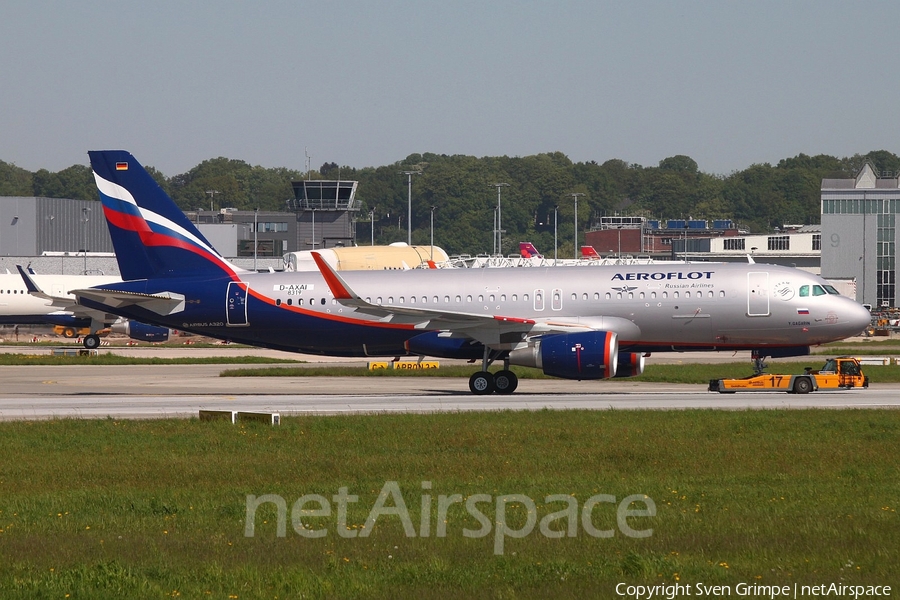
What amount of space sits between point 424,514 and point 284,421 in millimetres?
12545

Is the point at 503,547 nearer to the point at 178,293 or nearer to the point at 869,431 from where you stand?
the point at 869,431

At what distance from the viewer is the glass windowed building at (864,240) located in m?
126

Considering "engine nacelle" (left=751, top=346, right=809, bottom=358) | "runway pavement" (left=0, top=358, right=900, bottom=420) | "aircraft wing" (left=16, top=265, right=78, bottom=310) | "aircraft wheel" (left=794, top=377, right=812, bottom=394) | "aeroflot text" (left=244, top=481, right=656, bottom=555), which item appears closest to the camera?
"aeroflot text" (left=244, top=481, right=656, bottom=555)

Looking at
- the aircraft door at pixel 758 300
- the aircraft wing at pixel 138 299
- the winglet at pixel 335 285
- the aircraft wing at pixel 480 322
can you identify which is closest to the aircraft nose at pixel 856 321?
the aircraft door at pixel 758 300

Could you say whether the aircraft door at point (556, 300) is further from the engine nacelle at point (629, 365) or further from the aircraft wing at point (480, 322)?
the engine nacelle at point (629, 365)

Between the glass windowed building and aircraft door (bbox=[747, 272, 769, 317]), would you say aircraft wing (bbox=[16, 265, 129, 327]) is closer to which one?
aircraft door (bbox=[747, 272, 769, 317])

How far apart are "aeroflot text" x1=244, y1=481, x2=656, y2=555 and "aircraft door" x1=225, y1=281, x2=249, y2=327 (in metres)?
22.6

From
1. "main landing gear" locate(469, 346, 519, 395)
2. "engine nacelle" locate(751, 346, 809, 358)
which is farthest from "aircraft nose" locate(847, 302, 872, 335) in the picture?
"main landing gear" locate(469, 346, 519, 395)

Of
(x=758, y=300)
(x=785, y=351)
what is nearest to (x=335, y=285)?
(x=758, y=300)

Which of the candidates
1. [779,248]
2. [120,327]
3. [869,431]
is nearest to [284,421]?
[869,431]

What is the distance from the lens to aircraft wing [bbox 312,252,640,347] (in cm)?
3612

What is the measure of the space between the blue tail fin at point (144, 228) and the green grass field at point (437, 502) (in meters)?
13.2

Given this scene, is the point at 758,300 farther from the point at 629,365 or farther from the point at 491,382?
the point at 491,382

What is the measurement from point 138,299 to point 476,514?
26.5m
